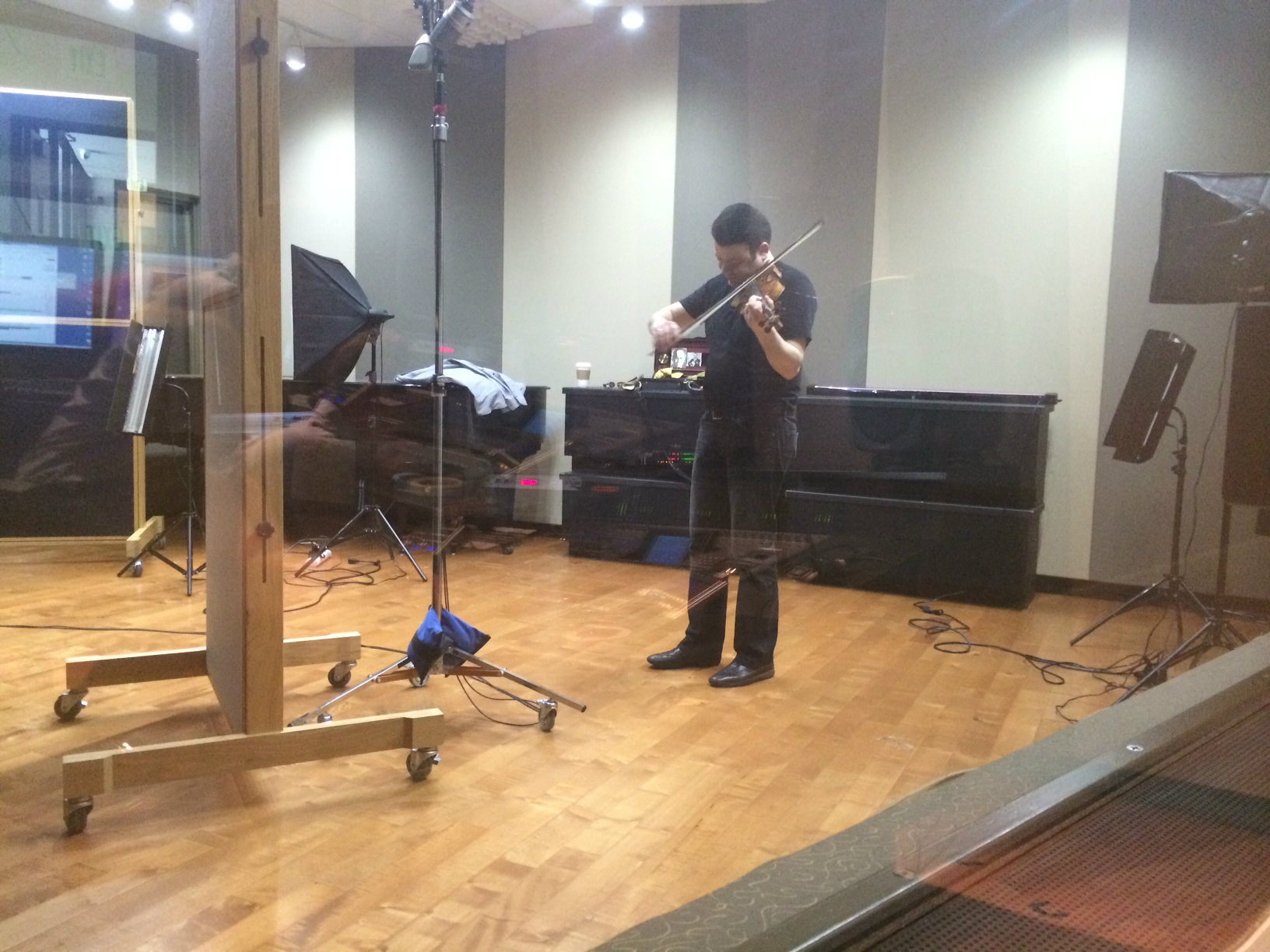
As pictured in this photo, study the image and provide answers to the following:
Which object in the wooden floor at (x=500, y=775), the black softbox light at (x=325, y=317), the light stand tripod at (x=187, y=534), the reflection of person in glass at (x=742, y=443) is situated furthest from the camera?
the light stand tripod at (x=187, y=534)

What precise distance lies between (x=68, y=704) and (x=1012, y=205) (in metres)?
2.58

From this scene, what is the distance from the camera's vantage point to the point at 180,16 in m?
2.94

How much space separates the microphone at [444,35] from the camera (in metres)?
1.75

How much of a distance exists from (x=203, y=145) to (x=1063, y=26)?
7.06ft

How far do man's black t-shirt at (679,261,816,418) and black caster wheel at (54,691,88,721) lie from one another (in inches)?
56.5

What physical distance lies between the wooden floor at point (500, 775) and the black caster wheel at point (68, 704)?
0.9 inches

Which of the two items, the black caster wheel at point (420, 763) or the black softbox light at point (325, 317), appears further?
the black softbox light at point (325, 317)

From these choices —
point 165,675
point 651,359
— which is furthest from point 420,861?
point 651,359

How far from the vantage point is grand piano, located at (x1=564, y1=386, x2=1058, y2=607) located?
2.65 meters

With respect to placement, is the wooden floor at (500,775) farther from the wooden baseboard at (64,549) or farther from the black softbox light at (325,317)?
the black softbox light at (325,317)

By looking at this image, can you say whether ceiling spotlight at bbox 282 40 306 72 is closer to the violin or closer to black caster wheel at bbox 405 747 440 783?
the violin

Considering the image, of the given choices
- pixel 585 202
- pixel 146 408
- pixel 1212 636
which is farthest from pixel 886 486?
pixel 146 408

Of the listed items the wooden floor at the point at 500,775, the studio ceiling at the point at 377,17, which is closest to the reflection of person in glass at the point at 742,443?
the wooden floor at the point at 500,775

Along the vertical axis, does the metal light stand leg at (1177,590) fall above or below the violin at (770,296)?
below
